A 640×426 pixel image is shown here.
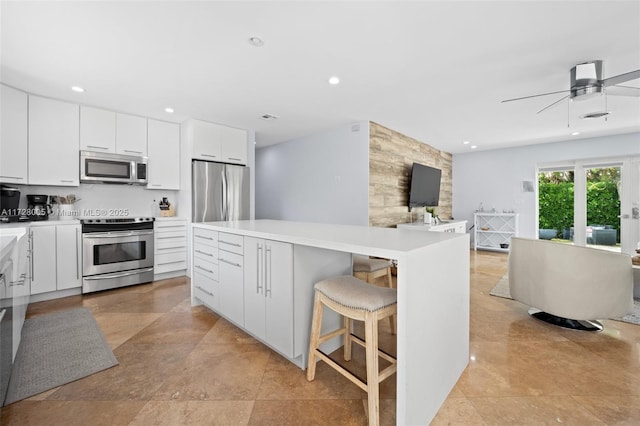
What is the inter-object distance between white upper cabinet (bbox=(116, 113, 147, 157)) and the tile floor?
238cm

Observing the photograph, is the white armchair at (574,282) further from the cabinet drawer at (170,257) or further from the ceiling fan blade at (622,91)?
the cabinet drawer at (170,257)

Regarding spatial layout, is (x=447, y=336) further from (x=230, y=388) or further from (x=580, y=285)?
(x=580, y=285)

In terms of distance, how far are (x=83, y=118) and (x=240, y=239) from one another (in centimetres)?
300

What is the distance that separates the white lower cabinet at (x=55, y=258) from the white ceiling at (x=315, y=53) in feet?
5.11

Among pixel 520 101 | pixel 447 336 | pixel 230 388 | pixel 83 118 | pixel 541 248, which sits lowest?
pixel 230 388

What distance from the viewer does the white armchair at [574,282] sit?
211 centimetres

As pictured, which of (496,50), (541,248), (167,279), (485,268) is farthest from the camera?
(485,268)

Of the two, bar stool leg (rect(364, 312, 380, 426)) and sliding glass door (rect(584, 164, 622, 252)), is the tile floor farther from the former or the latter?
sliding glass door (rect(584, 164, 622, 252))

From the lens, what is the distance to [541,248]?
2.36 metres

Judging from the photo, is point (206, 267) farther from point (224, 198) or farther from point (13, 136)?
point (13, 136)

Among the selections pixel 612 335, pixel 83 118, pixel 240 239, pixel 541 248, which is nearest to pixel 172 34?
pixel 240 239

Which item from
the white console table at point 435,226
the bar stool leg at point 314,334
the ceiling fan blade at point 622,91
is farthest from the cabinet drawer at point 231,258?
the ceiling fan blade at point 622,91

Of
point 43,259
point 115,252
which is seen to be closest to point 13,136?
point 43,259

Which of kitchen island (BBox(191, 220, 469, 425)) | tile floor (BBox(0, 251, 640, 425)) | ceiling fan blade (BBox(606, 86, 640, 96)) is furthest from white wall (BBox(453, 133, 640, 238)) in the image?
kitchen island (BBox(191, 220, 469, 425))
